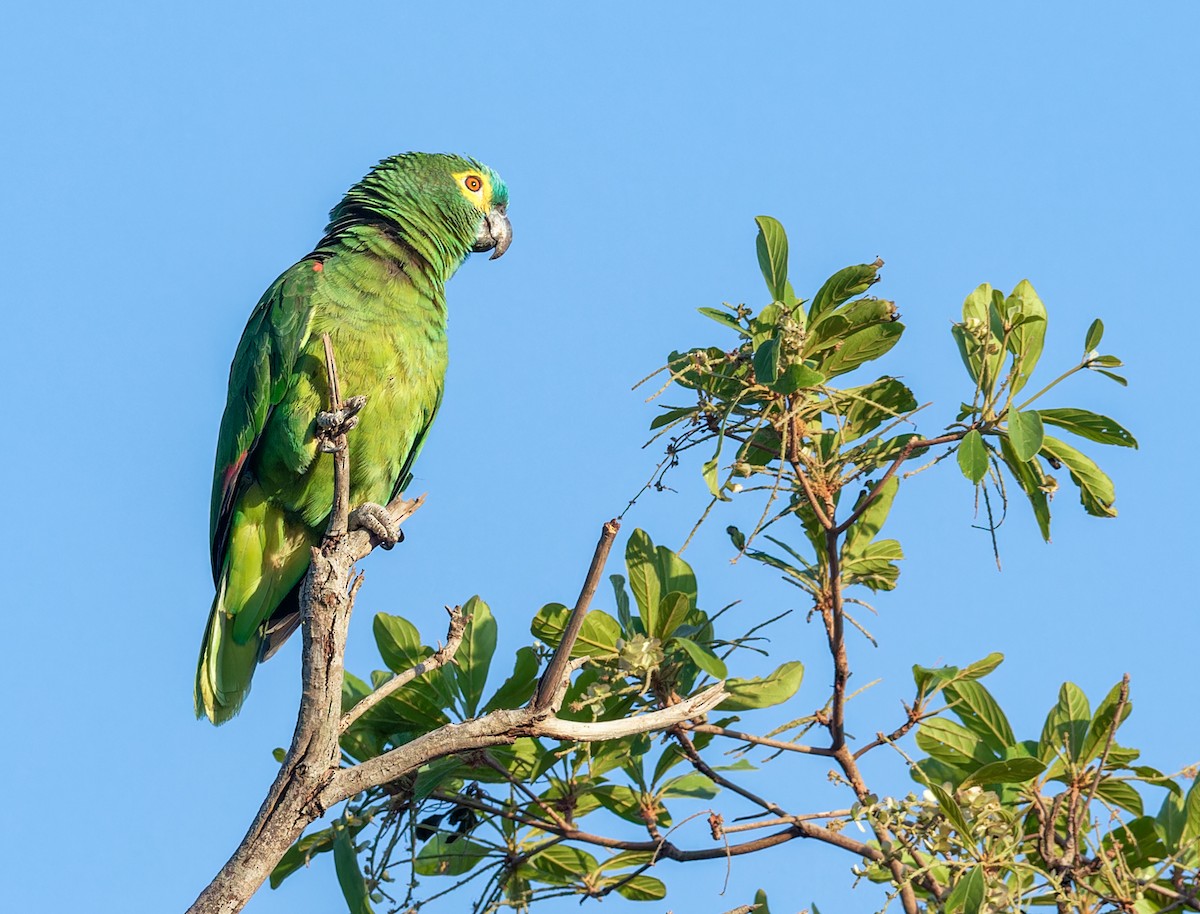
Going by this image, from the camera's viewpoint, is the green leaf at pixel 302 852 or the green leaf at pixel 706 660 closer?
the green leaf at pixel 706 660

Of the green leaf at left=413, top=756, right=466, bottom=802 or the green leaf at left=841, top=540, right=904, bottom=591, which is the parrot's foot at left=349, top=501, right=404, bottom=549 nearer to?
the green leaf at left=413, top=756, right=466, bottom=802

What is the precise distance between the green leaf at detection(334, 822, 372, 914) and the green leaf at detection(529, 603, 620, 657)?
0.87 m

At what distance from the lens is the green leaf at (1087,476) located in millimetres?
3258

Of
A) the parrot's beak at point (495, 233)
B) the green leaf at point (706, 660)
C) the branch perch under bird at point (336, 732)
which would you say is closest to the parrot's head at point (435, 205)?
the parrot's beak at point (495, 233)

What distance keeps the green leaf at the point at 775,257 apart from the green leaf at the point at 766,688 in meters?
1.05

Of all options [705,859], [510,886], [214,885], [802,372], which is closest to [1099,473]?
[802,372]

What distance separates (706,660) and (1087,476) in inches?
48.4

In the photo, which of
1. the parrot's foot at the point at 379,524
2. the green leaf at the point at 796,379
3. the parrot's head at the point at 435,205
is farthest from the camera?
the parrot's head at the point at 435,205

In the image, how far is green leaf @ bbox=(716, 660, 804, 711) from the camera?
10.4 feet

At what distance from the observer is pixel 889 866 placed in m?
2.72

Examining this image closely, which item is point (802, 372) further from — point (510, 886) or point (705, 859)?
point (510, 886)

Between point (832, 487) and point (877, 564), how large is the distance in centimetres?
41

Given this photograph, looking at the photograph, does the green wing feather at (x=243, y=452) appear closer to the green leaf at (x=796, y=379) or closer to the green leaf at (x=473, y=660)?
the green leaf at (x=473, y=660)

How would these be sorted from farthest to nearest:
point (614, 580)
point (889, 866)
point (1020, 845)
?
point (614, 580)
point (1020, 845)
point (889, 866)
